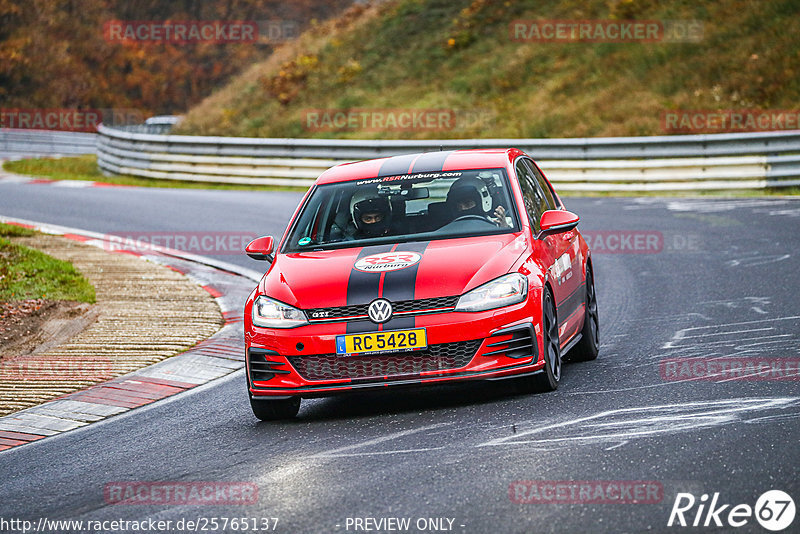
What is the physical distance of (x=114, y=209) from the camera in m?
21.4

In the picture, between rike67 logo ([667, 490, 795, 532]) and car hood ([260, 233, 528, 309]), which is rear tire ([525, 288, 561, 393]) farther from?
A: rike67 logo ([667, 490, 795, 532])

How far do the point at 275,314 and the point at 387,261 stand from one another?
30.6 inches

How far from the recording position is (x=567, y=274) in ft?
27.3

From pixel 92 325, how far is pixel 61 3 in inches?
2494

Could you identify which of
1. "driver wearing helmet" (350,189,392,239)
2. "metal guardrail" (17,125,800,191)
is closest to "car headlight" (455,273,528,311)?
"driver wearing helmet" (350,189,392,239)

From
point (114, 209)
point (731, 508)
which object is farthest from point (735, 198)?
point (731, 508)

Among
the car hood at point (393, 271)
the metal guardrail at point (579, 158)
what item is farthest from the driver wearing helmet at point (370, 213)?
the metal guardrail at point (579, 158)

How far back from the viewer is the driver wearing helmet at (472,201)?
807 cm

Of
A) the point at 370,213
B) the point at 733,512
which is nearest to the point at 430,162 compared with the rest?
the point at 370,213

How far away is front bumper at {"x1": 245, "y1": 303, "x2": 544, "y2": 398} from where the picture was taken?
697cm

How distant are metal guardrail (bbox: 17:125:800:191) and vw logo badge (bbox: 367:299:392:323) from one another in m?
12.1

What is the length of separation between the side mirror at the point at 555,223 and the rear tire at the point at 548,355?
1.73 ft

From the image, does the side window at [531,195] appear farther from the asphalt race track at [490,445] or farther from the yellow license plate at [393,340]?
the yellow license plate at [393,340]

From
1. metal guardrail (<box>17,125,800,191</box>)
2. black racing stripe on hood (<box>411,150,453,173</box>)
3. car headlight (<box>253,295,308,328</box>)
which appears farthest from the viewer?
metal guardrail (<box>17,125,800,191</box>)
